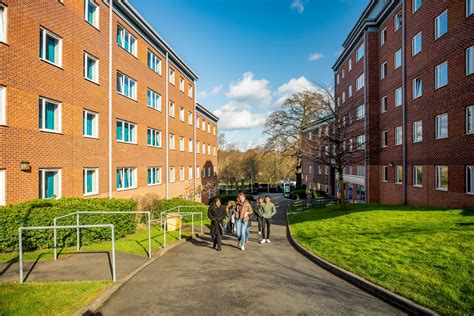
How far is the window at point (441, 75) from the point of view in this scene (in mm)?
16388

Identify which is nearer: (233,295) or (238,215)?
(233,295)

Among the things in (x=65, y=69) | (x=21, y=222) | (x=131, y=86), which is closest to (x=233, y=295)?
(x=21, y=222)

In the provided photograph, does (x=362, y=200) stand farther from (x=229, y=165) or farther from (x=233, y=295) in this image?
(x=229, y=165)

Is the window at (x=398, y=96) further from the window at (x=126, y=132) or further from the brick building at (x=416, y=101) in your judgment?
the window at (x=126, y=132)

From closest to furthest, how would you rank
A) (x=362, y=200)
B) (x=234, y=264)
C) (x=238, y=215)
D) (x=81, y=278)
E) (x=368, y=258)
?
(x=81, y=278) → (x=368, y=258) → (x=234, y=264) → (x=238, y=215) → (x=362, y=200)

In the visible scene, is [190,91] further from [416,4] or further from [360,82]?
[416,4]

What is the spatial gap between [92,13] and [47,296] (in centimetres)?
1442

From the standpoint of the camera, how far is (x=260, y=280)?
22.5ft

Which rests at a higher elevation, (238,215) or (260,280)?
(238,215)

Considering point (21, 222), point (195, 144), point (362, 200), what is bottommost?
point (362, 200)

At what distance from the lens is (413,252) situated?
760cm

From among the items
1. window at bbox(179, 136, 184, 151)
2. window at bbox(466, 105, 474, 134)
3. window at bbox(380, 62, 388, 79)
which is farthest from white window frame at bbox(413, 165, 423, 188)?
window at bbox(179, 136, 184, 151)

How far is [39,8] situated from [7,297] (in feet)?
34.9

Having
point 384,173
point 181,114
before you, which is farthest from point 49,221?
point 384,173
